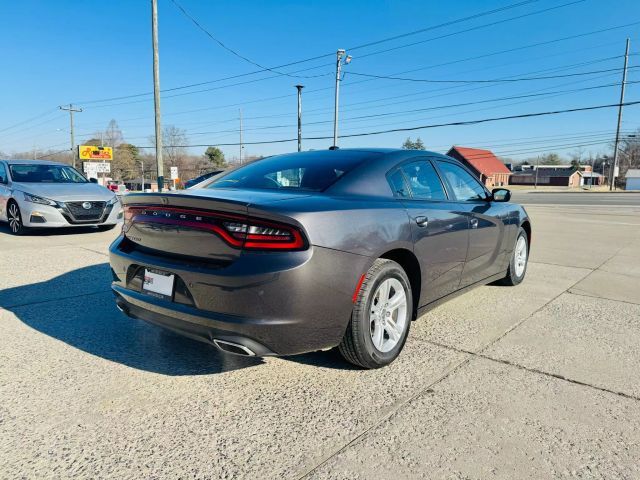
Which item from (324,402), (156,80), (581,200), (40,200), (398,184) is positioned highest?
(156,80)

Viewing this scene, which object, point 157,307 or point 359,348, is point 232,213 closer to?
point 157,307

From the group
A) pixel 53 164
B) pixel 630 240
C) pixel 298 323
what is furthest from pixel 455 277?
pixel 53 164

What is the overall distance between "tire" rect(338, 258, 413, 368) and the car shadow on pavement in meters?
0.73

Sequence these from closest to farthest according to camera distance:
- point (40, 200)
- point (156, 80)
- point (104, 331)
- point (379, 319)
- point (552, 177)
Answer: point (379, 319)
point (104, 331)
point (40, 200)
point (156, 80)
point (552, 177)

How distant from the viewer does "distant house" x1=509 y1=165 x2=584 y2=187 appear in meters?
90.9

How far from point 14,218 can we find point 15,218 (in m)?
0.05

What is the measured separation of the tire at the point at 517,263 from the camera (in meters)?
4.98

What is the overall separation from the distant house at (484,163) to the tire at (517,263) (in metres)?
74.2

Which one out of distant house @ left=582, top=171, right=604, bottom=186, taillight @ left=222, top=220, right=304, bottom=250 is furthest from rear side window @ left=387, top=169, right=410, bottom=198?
distant house @ left=582, top=171, right=604, bottom=186

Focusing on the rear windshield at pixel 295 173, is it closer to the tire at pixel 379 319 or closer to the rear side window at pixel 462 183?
the tire at pixel 379 319

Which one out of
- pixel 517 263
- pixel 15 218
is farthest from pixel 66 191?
pixel 517 263

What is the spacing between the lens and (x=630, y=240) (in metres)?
9.34

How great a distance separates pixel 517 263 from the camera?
16.9 ft

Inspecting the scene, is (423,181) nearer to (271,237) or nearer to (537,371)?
(537,371)
